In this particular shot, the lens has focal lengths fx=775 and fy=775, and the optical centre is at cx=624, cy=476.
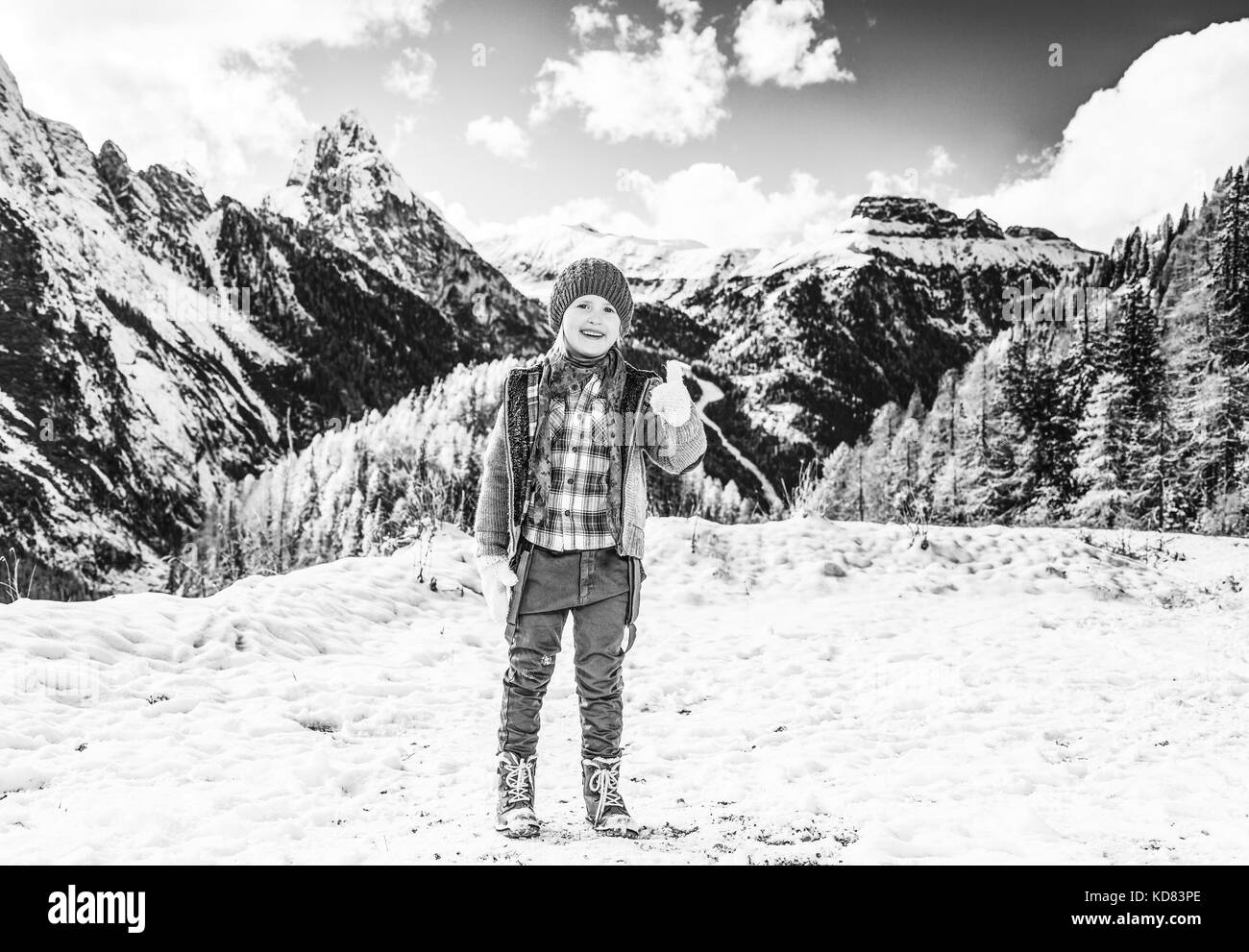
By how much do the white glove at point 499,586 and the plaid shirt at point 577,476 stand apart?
7.1 inches

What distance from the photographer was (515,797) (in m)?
2.99

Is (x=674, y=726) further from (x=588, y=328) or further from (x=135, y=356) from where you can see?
(x=135, y=356)

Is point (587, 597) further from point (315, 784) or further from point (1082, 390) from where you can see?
point (1082, 390)

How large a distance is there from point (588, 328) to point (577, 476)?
66 centimetres

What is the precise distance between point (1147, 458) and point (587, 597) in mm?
28298

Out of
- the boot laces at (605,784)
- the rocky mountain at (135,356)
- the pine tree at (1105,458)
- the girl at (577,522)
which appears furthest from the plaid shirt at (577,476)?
the rocky mountain at (135,356)

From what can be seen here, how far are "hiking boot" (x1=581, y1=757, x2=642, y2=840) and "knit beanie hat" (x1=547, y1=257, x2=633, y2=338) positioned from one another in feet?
6.15

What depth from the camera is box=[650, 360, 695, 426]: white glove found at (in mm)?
3092

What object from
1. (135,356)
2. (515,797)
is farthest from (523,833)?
(135,356)

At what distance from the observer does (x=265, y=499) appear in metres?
112

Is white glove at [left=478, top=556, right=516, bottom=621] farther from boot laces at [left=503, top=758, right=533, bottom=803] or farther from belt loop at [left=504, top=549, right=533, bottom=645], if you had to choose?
boot laces at [left=503, top=758, right=533, bottom=803]

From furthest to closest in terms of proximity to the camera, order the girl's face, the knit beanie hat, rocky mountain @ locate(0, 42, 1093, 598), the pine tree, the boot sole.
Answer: rocky mountain @ locate(0, 42, 1093, 598) → the pine tree → the knit beanie hat → the girl's face → the boot sole

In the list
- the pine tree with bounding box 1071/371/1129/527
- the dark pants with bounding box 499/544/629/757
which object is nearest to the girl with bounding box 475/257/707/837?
the dark pants with bounding box 499/544/629/757
